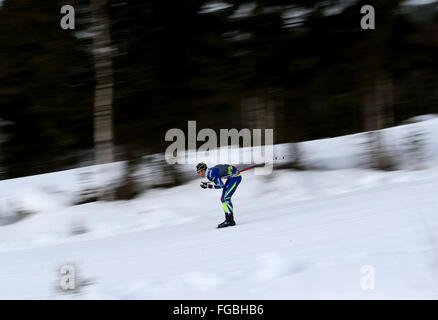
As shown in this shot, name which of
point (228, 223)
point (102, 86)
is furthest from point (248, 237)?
point (102, 86)

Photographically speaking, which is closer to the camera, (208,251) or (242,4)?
(208,251)

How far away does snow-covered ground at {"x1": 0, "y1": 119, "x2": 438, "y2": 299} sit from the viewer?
5.25 m

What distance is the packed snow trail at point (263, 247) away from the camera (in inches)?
204

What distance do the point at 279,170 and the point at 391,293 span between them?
7106 mm

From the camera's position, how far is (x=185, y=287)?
5.50 metres

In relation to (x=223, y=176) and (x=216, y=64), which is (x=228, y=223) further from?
(x=216, y=64)

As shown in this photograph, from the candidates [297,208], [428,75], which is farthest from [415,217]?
[428,75]

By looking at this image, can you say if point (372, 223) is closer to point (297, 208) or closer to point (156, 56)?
point (297, 208)

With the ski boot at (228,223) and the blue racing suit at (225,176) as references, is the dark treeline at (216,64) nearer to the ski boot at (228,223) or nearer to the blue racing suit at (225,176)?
the ski boot at (228,223)

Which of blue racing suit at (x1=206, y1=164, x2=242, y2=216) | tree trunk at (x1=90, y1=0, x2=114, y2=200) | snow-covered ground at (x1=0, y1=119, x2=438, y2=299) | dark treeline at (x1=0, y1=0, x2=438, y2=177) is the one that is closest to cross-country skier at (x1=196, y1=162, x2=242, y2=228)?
blue racing suit at (x1=206, y1=164, x2=242, y2=216)

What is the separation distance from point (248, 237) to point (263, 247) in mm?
657


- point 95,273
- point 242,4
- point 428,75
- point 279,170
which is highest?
point 242,4

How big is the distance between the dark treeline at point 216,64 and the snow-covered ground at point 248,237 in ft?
3.56
